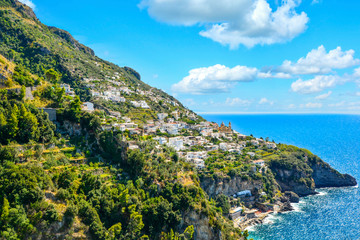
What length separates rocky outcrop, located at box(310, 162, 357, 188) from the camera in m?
83.6

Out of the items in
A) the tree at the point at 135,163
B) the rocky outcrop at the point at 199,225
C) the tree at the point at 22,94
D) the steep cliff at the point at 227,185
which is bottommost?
the rocky outcrop at the point at 199,225

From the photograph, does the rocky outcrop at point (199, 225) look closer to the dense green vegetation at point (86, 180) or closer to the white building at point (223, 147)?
the dense green vegetation at point (86, 180)

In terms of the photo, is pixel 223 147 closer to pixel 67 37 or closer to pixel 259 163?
pixel 259 163

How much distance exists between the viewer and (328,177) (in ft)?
282

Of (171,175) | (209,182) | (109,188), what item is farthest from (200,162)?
(109,188)

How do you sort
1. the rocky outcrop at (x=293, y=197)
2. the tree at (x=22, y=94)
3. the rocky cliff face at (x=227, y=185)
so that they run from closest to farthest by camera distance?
the tree at (x=22, y=94) → the rocky cliff face at (x=227, y=185) → the rocky outcrop at (x=293, y=197)

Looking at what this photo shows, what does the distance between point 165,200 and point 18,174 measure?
22330mm

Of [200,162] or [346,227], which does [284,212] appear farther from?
[200,162]

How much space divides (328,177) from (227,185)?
139 ft

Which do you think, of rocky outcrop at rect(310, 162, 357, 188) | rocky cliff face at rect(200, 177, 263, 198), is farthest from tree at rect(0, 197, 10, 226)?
rocky outcrop at rect(310, 162, 357, 188)

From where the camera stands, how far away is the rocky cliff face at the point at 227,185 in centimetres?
6500

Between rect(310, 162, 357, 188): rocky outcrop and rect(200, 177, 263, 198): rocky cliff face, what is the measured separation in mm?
29165

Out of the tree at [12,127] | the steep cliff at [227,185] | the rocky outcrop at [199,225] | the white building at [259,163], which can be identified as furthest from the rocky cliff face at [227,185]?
the tree at [12,127]

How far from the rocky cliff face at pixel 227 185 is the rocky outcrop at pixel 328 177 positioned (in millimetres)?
29165
